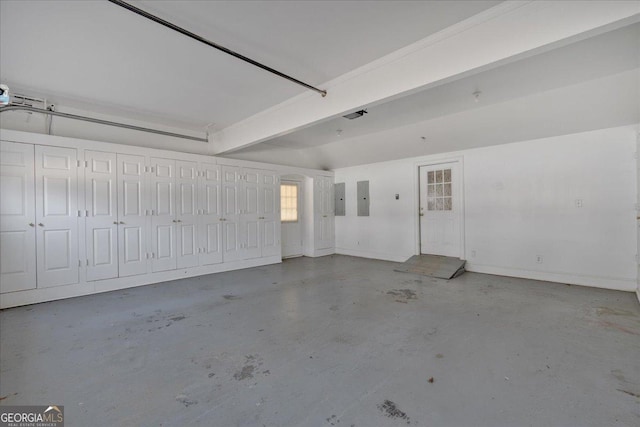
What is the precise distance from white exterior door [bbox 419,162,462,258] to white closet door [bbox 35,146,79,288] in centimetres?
637

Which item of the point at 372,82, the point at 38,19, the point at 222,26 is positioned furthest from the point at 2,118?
the point at 372,82

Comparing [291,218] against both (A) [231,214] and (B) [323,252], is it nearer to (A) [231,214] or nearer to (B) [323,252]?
(B) [323,252]

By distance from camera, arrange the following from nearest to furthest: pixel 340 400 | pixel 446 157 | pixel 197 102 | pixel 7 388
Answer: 1. pixel 340 400
2. pixel 7 388
3. pixel 197 102
4. pixel 446 157

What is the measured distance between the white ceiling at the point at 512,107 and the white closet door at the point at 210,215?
95 cm

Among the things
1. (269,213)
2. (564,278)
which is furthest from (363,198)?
(564,278)

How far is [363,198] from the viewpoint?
7383 mm

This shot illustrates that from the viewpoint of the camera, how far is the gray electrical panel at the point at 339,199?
7891 millimetres

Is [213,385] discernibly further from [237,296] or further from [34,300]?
[34,300]

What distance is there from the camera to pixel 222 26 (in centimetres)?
254

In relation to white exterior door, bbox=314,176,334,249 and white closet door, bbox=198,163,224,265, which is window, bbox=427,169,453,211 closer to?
white exterior door, bbox=314,176,334,249

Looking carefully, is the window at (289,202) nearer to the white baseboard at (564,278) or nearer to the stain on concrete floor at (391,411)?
the white baseboard at (564,278)

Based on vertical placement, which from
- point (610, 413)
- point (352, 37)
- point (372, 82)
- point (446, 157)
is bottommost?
point (610, 413)

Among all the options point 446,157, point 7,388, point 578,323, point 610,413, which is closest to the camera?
point 610,413

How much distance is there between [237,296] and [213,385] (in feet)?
7.01
